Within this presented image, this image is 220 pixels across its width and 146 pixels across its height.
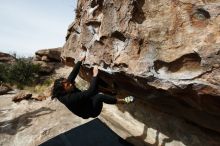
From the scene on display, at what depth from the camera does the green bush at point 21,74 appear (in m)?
19.3

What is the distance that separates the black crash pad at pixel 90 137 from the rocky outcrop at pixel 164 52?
4.68ft

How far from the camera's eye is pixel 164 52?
654 cm

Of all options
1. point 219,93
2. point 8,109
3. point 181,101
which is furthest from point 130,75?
point 8,109

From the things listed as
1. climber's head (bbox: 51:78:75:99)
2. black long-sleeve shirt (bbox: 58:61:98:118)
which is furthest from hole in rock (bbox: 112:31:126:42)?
climber's head (bbox: 51:78:75:99)

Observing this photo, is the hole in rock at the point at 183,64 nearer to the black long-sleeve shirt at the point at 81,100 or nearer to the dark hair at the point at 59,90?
the black long-sleeve shirt at the point at 81,100

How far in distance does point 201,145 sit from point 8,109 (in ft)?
29.5

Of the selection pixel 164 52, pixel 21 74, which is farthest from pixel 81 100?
pixel 21 74

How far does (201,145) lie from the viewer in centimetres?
748

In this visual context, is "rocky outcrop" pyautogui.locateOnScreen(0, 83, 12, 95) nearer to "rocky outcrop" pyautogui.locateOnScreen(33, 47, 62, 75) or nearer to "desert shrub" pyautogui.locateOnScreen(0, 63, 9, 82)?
"desert shrub" pyautogui.locateOnScreen(0, 63, 9, 82)

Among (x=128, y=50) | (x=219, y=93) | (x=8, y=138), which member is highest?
(x=128, y=50)

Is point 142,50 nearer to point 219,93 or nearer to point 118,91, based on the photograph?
point 219,93

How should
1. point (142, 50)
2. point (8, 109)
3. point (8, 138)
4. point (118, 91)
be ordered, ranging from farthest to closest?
point (8, 109) < point (8, 138) < point (118, 91) < point (142, 50)

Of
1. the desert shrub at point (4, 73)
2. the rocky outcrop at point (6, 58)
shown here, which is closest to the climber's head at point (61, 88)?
the desert shrub at point (4, 73)

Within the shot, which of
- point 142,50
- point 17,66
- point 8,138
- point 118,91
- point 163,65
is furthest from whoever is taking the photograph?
point 17,66
